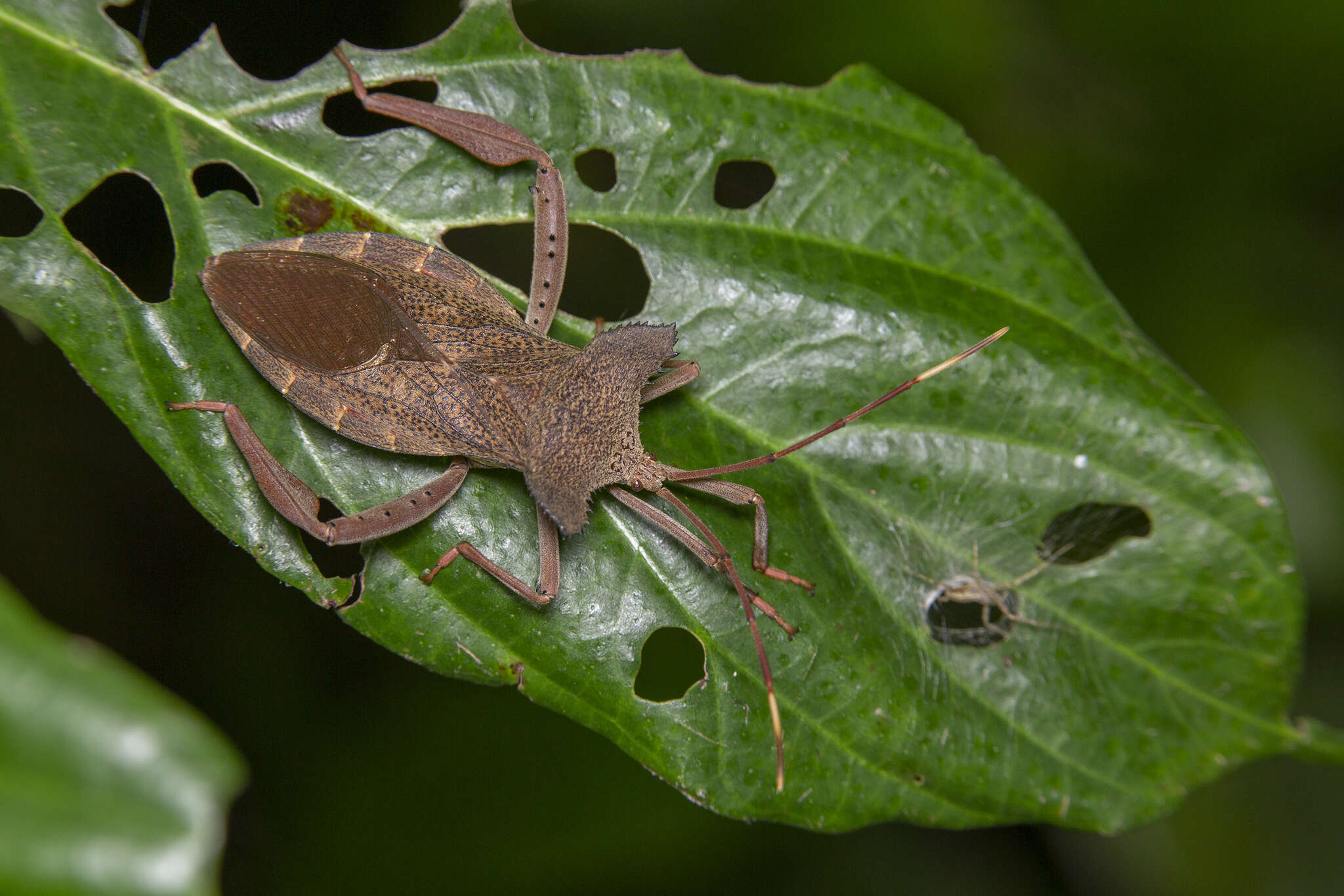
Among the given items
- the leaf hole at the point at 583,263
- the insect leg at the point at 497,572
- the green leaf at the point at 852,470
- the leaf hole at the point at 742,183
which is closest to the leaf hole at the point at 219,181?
the green leaf at the point at 852,470

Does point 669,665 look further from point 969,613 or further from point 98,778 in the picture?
point 98,778

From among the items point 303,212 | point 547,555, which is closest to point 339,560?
point 547,555

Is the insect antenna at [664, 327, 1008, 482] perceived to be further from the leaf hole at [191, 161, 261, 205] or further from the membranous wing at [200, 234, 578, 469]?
the leaf hole at [191, 161, 261, 205]

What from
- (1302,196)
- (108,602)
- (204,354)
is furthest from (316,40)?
(1302,196)

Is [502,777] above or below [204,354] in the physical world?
below

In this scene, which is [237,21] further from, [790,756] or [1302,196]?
[1302,196]

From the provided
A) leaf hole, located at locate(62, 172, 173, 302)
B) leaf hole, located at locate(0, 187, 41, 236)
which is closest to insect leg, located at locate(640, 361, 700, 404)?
leaf hole, located at locate(62, 172, 173, 302)
